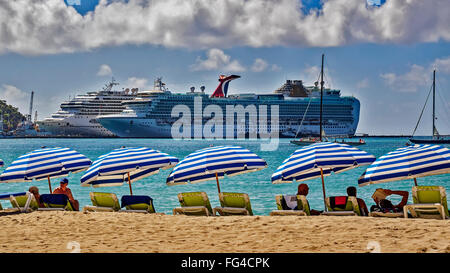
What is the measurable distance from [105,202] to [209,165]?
1.73m

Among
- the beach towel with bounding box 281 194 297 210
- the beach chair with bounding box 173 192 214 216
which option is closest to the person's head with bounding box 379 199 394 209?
the beach towel with bounding box 281 194 297 210

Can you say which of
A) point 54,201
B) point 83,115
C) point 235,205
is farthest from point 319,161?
point 83,115

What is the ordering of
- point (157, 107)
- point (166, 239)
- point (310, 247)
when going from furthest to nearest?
1. point (157, 107)
2. point (166, 239)
3. point (310, 247)

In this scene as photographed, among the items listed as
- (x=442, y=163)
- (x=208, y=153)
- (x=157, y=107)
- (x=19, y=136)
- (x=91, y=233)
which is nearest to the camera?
(x=91, y=233)

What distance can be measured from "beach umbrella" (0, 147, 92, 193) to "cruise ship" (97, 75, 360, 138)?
78068 mm

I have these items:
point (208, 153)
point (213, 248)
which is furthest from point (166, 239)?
point (208, 153)

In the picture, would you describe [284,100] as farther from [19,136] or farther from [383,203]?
[383,203]

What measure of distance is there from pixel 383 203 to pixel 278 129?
87.3 meters

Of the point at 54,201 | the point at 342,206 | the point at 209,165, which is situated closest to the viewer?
the point at 342,206

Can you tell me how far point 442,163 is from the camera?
8.67m

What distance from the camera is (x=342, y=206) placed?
8.82 m

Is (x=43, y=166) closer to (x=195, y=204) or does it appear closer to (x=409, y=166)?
(x=195, y=204)

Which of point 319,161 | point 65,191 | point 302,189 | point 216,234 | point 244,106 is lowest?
point 216,234

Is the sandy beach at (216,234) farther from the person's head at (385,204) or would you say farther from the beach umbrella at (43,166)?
the beach umbrella at (43,166)
